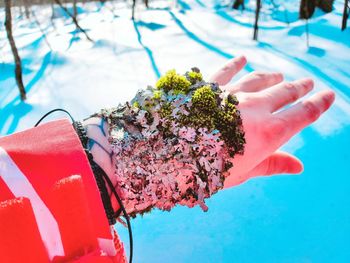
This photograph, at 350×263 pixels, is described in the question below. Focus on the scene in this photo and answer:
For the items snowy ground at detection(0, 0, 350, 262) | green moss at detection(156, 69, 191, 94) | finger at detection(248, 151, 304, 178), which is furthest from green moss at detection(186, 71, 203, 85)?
snowy ground at detection(0, 0, 350, 262)

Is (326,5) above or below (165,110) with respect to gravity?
below

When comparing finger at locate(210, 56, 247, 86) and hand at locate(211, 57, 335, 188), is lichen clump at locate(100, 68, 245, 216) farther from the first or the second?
finger at locate(210, 56, 247, 86)

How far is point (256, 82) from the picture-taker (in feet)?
2.97

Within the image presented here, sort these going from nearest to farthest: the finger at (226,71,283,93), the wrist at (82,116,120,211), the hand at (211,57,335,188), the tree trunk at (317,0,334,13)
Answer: the wrist at (82,116,120,211) < the hand at (211,57,335,188) < the finger at (226,71,283,93) < the tree trunk at (317,0,334,13)

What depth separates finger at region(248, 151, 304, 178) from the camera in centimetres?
86

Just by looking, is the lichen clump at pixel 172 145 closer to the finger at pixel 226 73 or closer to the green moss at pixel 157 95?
the green moss at pixel 157 95

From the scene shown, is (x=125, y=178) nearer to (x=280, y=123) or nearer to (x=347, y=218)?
(x=280, y=123)

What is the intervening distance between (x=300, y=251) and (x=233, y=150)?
1.17 ft

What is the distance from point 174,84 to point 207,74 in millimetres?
1164

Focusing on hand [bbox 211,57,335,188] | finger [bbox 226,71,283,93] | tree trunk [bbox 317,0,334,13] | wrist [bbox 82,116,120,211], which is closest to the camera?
wrist [bbox 82,116,120,211]

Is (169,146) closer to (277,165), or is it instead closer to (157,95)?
(157,95)

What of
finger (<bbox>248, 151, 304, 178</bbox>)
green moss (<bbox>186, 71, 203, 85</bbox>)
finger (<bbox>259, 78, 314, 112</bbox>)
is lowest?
finger (<bbox>248, 151, 304, 178</bbox>)

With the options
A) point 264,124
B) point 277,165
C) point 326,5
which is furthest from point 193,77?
point 326,5

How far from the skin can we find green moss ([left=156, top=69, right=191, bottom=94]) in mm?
127
